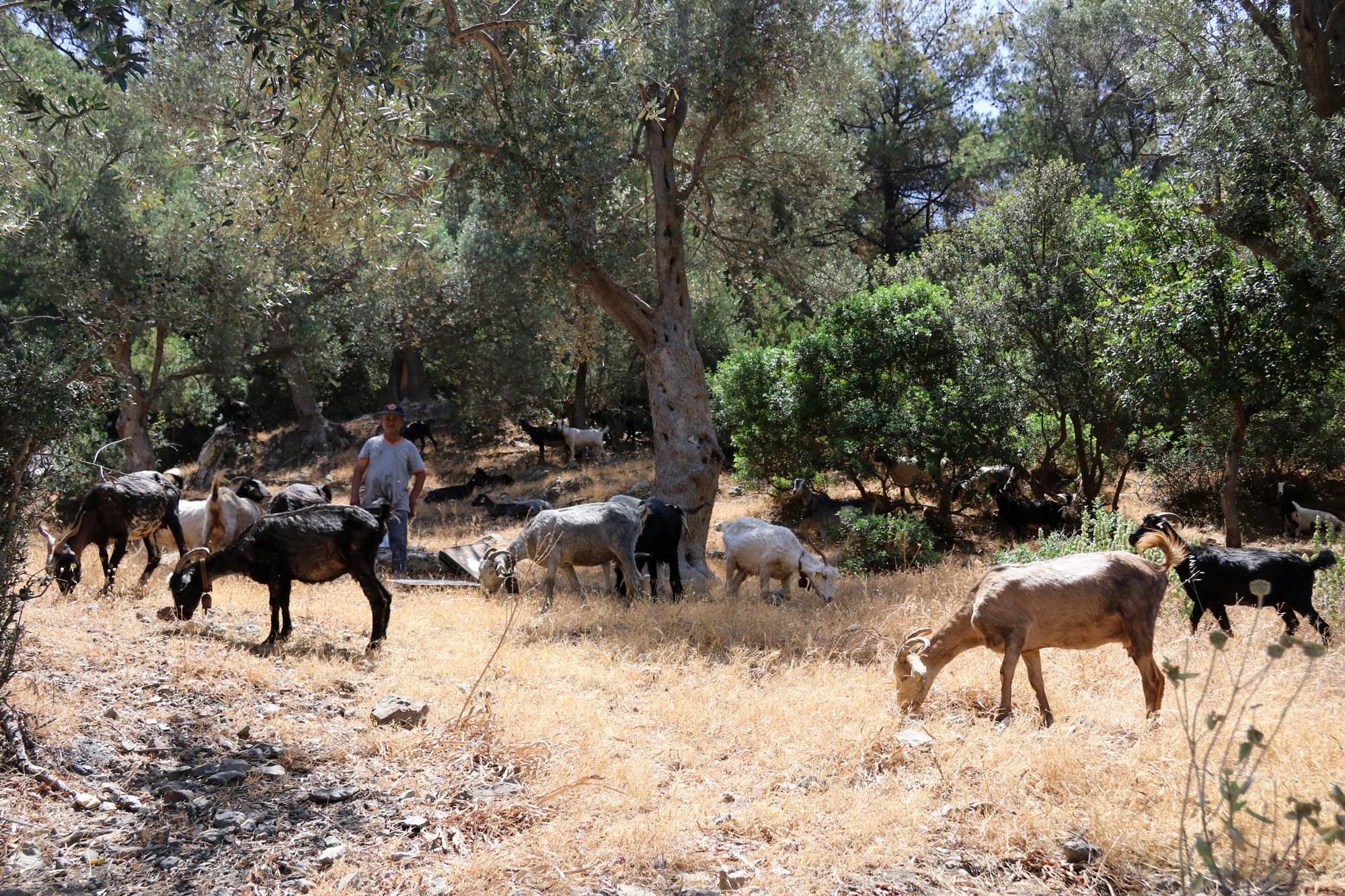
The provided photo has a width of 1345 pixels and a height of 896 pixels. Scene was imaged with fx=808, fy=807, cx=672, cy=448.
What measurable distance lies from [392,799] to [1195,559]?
714cm

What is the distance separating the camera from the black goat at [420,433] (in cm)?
2564

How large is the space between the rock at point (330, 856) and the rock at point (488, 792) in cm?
76

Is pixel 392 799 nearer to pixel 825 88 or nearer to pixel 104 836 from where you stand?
pixel 104 836

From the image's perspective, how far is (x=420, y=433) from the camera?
26219mm

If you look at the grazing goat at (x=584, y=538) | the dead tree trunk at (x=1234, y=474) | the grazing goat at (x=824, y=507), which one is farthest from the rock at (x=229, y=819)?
the dead tree trunk at (x=1234, y=474)

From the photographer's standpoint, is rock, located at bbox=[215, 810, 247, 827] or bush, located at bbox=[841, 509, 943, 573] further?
bush, located at bbox=[841, 509, 943, 573]

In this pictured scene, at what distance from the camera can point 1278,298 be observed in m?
10.0

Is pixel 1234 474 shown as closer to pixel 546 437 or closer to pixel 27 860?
pixel 27 860

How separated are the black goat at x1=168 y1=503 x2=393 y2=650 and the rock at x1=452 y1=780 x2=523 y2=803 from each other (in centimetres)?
294

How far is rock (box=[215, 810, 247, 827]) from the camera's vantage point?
14.0 feet

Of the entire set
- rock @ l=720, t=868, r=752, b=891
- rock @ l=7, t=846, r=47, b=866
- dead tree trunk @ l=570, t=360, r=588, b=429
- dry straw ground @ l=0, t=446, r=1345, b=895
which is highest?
dead tree trunk @ l=570, t=360, r=588, b=429

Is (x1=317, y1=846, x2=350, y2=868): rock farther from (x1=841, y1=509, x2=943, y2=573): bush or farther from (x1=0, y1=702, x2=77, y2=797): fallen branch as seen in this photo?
(x1=841, y1=509, x2=943, y2=573): bush

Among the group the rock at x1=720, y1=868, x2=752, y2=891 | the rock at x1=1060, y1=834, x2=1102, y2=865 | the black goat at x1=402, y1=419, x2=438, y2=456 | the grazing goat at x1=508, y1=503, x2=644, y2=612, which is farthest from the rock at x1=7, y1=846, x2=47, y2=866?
the black goat at x1=402, y1=419, x2=438, y2=456

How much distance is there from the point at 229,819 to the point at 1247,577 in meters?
8.19
